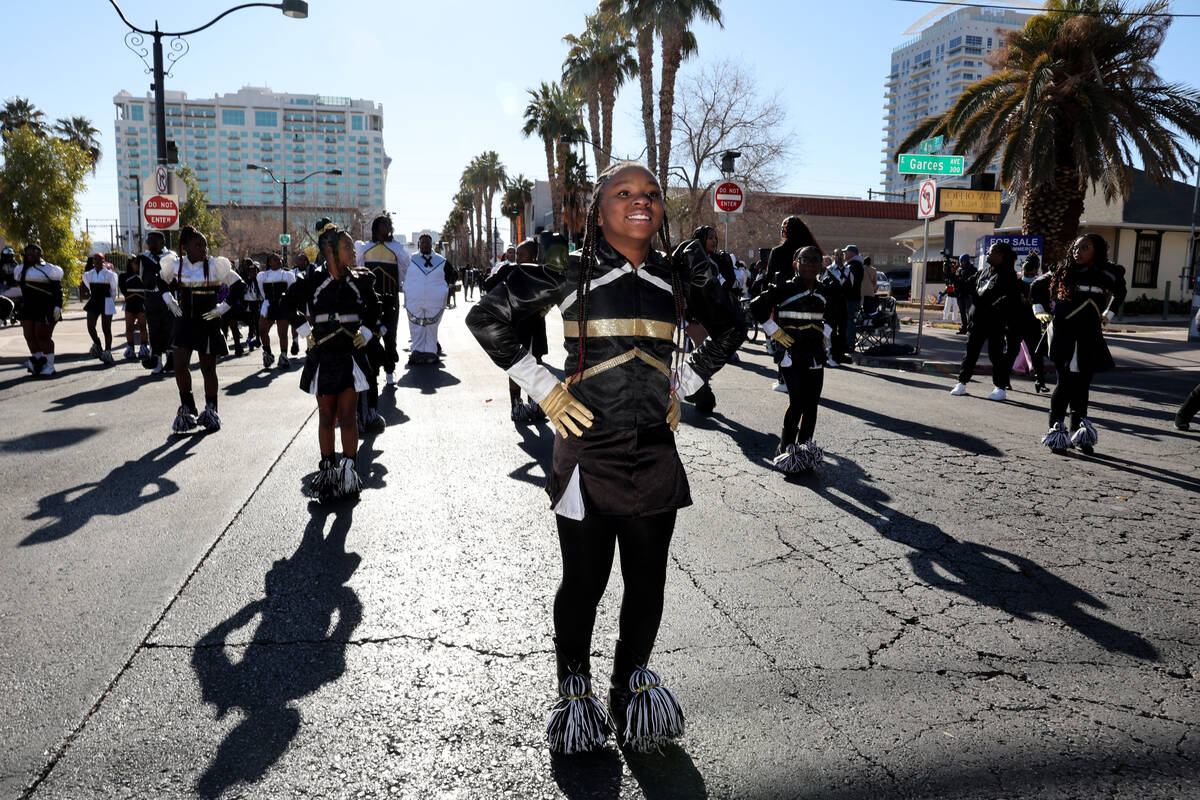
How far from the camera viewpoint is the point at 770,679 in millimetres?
3328

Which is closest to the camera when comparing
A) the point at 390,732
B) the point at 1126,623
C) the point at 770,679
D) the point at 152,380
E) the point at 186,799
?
the point at 186,799

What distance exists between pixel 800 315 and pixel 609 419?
13.9 feet

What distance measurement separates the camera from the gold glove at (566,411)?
2727 mm

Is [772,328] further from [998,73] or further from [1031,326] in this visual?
[998,73]

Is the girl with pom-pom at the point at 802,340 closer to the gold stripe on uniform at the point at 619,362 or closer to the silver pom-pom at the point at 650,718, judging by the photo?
the gold stripe on uniform at the point at 619,362

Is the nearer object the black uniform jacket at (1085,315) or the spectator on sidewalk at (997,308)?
the black uniform jacket at (1085,315)

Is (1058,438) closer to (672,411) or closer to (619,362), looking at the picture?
(672,411)

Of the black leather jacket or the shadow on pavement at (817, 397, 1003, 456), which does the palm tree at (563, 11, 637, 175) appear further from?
the black leather jacket

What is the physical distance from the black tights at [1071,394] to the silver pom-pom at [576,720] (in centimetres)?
646

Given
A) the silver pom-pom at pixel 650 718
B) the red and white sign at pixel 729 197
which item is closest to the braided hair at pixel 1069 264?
the silver pom-pom at pixel 650 718

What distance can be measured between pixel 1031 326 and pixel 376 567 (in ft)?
38.2

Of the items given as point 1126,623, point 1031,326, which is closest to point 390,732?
point 1126,623

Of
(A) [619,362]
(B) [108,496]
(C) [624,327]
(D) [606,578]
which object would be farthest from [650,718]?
(B) [108,496]

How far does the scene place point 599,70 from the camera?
1335 inches
